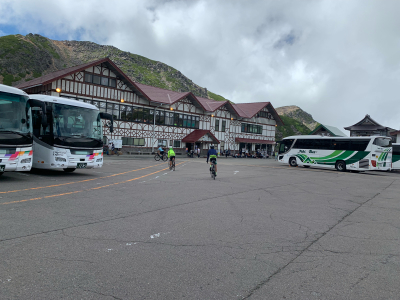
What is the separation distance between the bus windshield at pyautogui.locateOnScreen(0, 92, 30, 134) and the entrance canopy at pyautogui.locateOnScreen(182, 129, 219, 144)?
110 ft

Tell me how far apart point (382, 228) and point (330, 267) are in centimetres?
316

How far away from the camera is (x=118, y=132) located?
38.2 metres

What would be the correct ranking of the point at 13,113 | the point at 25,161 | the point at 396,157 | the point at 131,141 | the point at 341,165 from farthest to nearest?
the point at 131,141, the point at 396,157, the point at 341,165, the point at 25,161, the point at 13,113

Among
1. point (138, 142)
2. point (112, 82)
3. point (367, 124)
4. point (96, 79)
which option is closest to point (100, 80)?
point (96, 79)


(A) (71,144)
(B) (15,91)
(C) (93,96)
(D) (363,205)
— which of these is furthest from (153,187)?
(C) (93,96)

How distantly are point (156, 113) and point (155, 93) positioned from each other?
390 cm

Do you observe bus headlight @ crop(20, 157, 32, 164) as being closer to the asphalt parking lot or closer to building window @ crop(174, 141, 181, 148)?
the asphalt parking lot

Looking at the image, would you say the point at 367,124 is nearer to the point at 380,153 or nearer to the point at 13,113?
the point at 380,153

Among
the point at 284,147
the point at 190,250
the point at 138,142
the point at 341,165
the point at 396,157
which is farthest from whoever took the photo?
the point at 138,142

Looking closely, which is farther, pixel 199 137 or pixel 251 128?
pixel 251 128

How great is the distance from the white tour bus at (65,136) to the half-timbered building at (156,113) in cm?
2004

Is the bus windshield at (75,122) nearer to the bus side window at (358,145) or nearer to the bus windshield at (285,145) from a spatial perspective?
the bus side window at (358,145)

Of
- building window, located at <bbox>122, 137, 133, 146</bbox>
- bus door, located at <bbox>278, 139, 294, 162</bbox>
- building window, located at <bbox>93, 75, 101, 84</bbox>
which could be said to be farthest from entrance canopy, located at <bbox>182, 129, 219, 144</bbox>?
building window, located at <bbox>93, 75, 101, 84</bbox>

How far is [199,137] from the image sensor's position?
4478 cm
